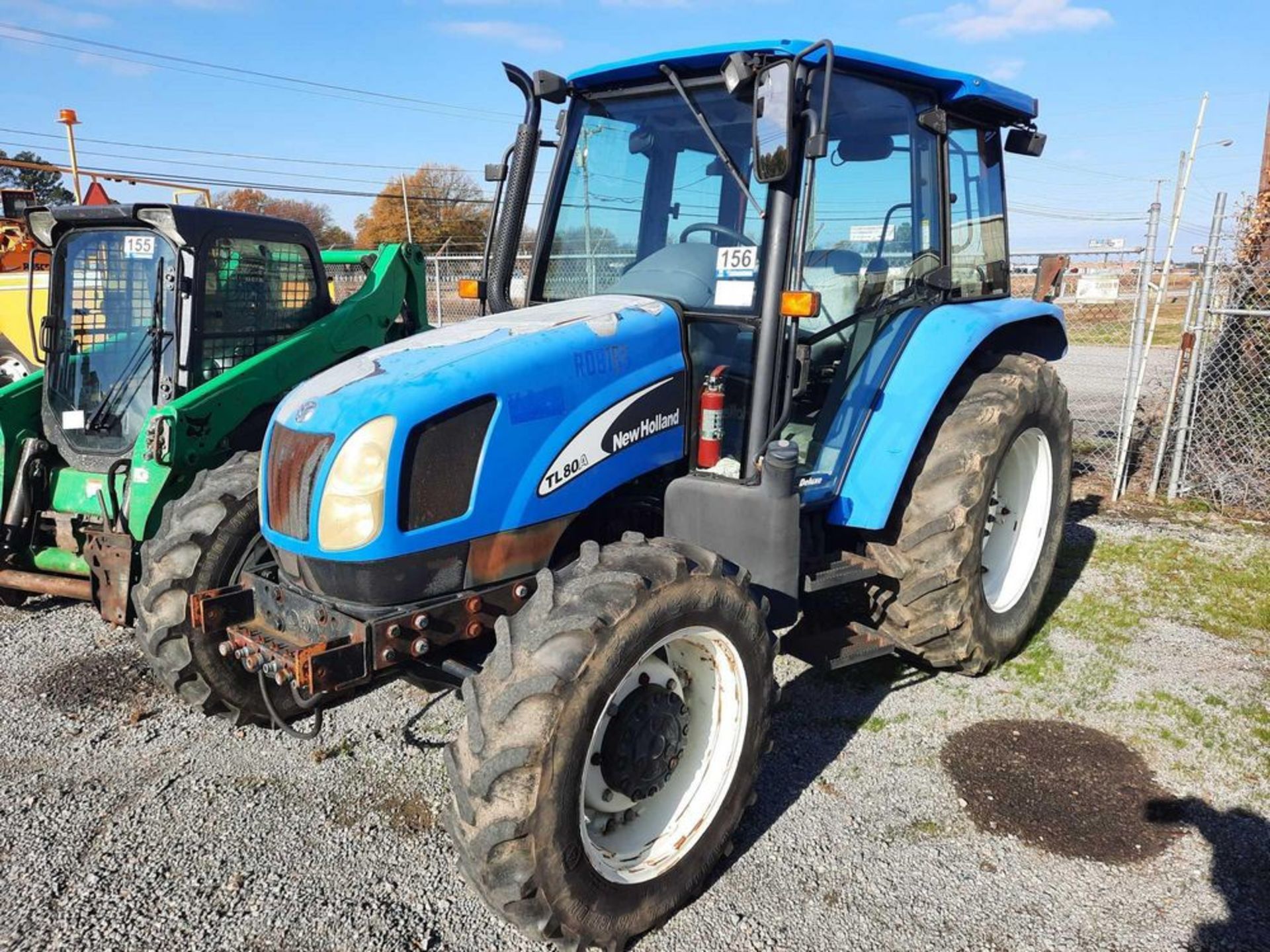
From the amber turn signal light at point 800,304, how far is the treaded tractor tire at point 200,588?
2.14m

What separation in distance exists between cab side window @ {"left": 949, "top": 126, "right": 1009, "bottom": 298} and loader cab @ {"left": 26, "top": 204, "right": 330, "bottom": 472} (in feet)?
13.5

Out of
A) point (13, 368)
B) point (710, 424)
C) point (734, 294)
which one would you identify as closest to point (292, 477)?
point (710, 424)

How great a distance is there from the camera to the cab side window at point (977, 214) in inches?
160

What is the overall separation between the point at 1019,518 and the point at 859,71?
232 centimetres

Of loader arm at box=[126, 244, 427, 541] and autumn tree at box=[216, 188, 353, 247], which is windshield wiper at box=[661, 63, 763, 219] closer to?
loader arm at box=[126, 244, 427, 541]

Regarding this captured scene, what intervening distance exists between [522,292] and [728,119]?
1133 mm

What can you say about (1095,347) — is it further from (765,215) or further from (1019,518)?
(765,215)

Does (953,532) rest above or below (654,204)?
below

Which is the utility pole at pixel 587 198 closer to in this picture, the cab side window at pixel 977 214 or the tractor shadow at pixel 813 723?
the cab side window at pixel 977 214

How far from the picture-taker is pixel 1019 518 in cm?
450

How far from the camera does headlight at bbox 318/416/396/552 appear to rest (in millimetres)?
2502

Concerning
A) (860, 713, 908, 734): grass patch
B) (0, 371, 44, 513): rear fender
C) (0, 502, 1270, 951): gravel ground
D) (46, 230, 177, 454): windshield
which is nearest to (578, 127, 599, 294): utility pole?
(0, 502, 1270, 951): gravel ground

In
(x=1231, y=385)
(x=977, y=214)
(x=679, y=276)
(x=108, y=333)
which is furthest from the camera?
(x=1231, y=385)

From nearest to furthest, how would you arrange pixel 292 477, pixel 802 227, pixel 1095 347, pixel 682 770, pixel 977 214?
1. pixel 292 477
2. pixel 682 770
3. pixel 802 227
4. pixel 977 214
5. pixel 1095 347
